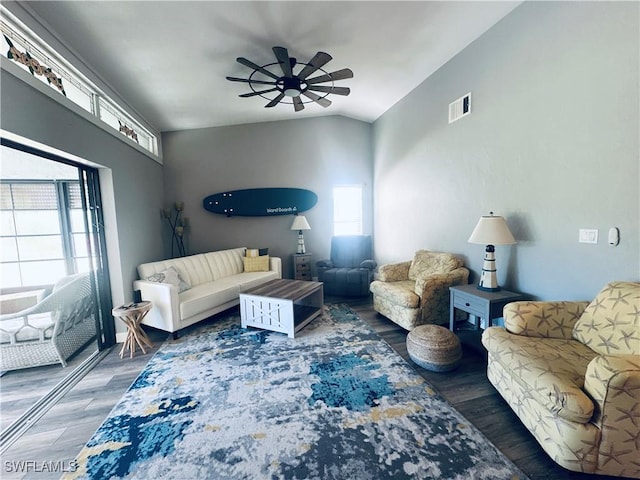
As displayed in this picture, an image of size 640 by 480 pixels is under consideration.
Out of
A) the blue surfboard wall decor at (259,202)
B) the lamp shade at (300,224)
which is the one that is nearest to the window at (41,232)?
the blue surfboard wall decor at (259,202)

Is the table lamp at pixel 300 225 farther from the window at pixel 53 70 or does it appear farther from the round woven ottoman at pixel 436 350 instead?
the round woven ottoman at pixel 436 350

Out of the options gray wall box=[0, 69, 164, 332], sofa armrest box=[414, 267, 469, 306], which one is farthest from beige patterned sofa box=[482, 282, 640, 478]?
gray wall box=[0, 69, 164, 332]

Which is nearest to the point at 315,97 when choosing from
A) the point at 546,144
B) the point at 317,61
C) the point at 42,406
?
the point at 317,61

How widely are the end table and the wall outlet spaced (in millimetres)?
3985

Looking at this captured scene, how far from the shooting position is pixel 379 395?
1.97 metres

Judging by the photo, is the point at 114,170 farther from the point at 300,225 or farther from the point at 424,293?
the point at 424,293

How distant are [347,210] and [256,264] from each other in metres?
2.19

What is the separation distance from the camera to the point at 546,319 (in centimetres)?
187

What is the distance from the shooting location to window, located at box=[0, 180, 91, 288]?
6.72 feet

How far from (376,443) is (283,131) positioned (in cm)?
492

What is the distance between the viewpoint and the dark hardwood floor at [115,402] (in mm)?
1462

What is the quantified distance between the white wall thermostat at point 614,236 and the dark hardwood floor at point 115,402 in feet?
4.42

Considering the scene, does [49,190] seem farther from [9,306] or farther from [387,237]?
[387,237]

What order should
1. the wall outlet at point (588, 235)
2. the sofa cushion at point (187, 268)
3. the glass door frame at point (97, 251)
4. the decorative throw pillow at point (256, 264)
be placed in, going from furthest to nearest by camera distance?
the decorative throw pillow at point (256, 264) < the sofa cushion at point (187, 268) < the glass door frame at point (97, 251) < the wall outlet at point (588, 235)
